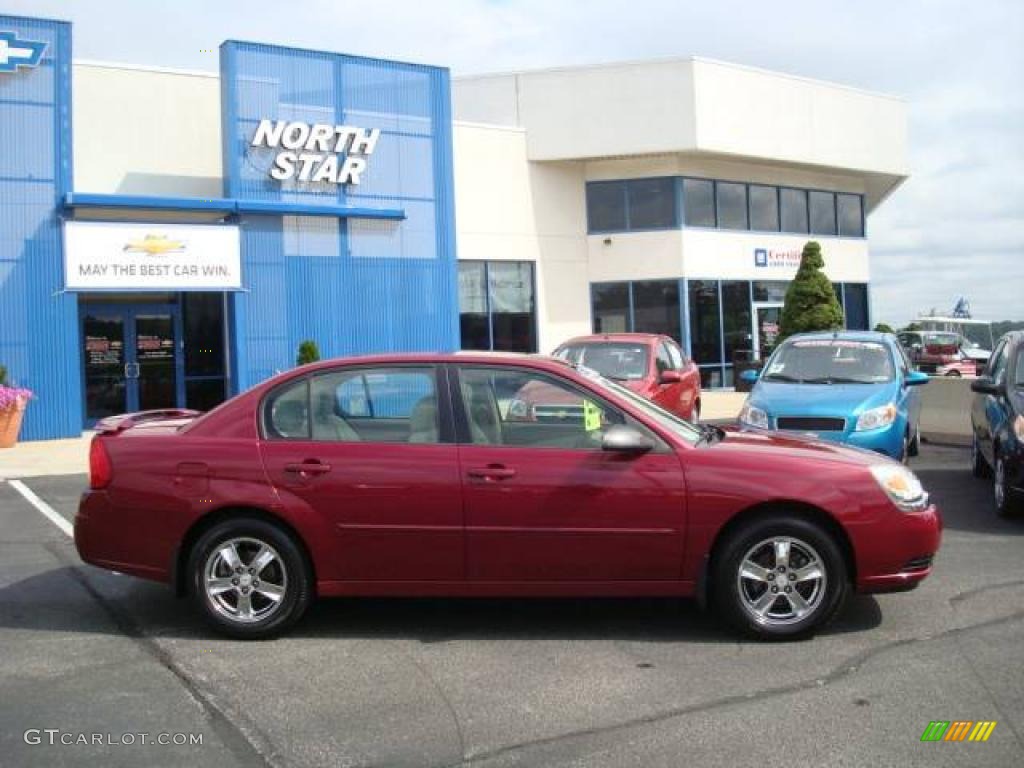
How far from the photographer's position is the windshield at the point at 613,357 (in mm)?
13680

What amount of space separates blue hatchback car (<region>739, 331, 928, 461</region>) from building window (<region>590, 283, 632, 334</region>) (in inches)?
553

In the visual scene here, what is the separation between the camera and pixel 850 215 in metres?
30.6

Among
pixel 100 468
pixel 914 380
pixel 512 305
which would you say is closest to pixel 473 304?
pixel 512 305

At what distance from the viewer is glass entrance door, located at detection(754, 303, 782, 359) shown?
90.7 ft

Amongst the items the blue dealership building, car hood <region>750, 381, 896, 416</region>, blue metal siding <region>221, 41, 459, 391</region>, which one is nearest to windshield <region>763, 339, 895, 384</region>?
car hood <region>750, 381, 896, 416</region>

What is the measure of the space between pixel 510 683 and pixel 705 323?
884 inches

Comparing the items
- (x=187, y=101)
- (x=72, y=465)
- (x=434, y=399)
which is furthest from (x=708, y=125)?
(x=434, y=399)

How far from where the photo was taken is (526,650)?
5348 millimetres

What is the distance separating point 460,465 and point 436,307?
15.7 m

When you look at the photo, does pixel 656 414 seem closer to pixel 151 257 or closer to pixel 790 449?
pixel 790 449

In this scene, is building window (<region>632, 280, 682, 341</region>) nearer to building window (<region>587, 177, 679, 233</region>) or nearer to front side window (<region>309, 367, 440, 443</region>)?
building window (<region>587, 177, 679, 233</region>)

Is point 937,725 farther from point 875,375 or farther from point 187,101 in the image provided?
point 187,101

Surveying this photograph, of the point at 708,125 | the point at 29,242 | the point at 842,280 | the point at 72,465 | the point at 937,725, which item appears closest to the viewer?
the point at 937,725

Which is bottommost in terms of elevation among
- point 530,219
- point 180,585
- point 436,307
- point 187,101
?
point 180,585
